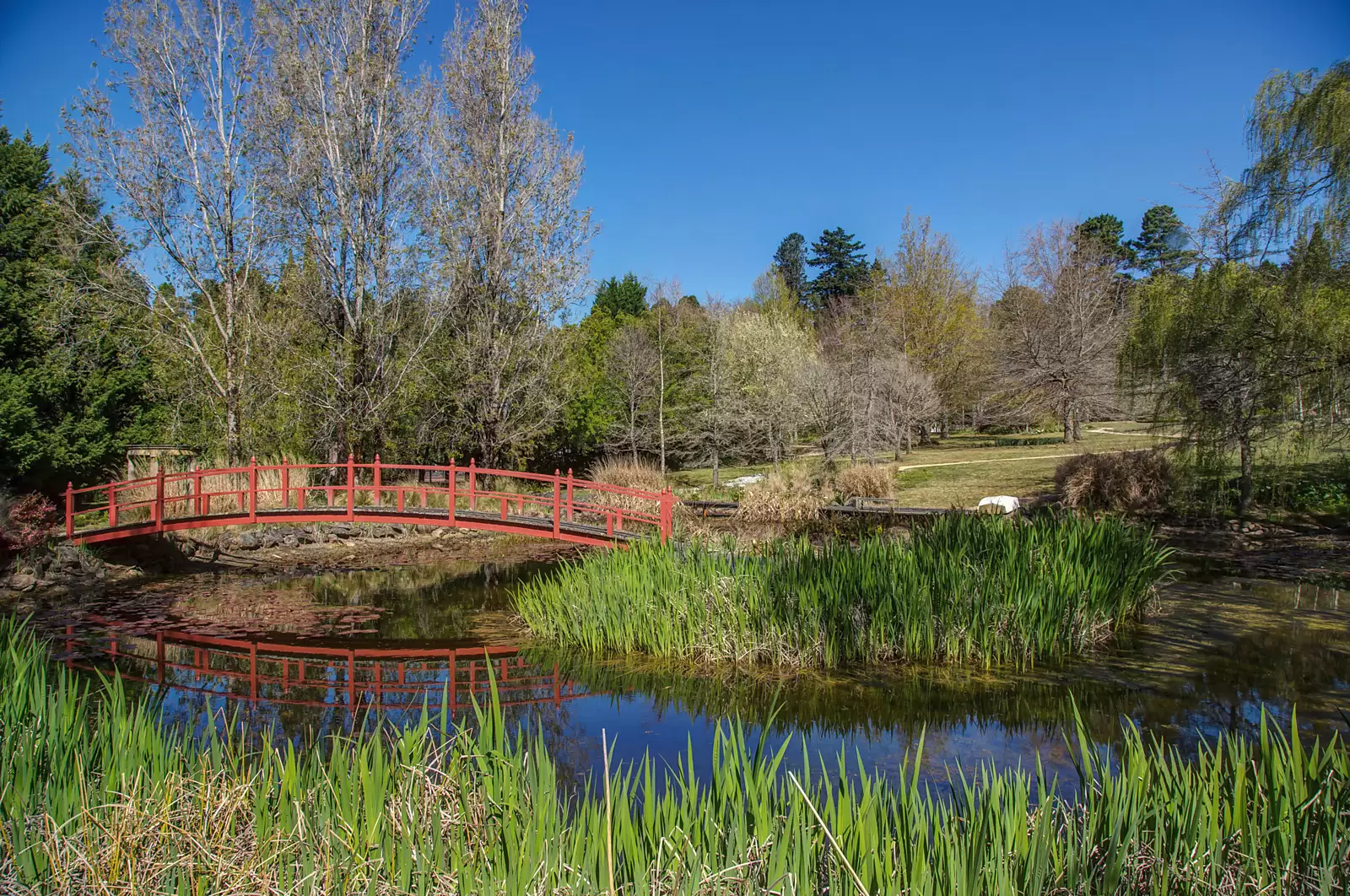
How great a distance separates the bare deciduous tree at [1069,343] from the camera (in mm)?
28859

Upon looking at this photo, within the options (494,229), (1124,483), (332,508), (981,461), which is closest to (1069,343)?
(981,461)

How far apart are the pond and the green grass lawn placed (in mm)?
8321

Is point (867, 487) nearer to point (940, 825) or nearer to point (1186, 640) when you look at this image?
point (1186, 640)

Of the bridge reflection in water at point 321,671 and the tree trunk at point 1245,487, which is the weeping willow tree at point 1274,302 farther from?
the bridge reflection in water at point 321,671

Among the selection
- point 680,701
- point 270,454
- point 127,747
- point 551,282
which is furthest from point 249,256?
point 127,747

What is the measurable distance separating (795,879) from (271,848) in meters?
2.07

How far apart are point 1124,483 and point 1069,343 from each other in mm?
13171

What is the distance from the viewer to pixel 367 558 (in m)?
16.9

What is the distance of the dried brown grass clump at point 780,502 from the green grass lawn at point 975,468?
253cm

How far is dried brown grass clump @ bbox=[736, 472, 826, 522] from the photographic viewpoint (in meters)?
17.5

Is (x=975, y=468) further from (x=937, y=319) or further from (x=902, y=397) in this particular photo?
(x=937, y=319)

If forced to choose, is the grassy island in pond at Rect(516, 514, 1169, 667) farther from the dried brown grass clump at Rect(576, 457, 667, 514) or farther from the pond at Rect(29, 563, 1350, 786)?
the dried brown grass clump at Rect(576, 457, 667, 514)

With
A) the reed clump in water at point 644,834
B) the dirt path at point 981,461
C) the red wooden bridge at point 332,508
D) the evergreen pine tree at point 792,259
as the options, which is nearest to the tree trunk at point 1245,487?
the dirt path at point 981,461

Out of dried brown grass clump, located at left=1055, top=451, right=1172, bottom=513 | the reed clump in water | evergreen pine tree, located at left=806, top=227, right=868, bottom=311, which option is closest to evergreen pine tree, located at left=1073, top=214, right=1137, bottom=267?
evergreen pine tree, located at left=806, top=227, right=868, bottom=311
